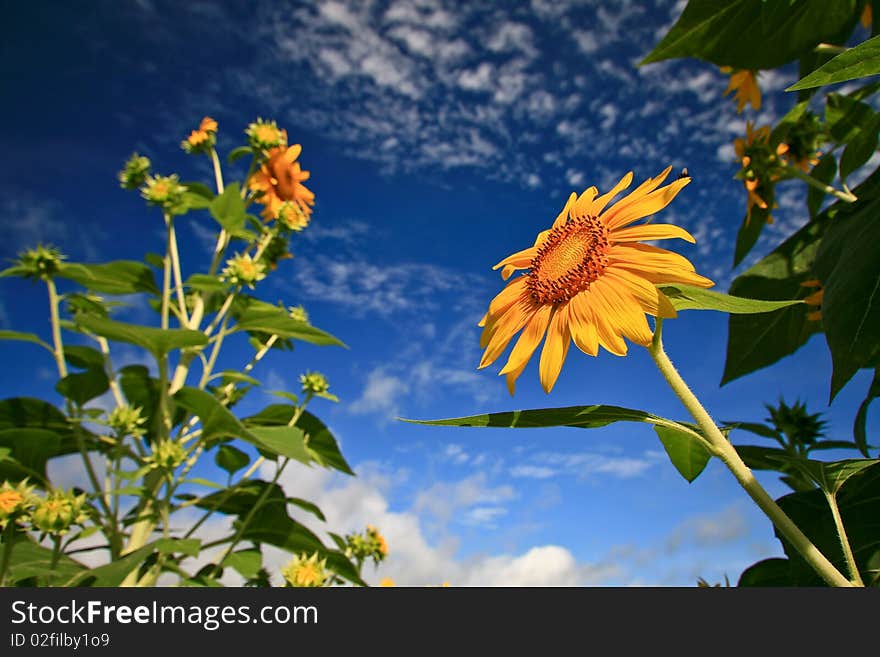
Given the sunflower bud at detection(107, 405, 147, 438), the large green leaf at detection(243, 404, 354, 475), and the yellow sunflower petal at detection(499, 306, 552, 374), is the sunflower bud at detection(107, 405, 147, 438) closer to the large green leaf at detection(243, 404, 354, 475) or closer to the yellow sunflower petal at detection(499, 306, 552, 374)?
the large green leaf at detection(243, 404, 354, 475)

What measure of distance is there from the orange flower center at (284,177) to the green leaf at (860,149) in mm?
2143

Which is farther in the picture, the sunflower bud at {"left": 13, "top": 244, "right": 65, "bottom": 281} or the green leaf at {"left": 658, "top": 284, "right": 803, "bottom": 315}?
the sunflower bud at {"left": 13, "top": 244, "right": 65, "bottom": 281}

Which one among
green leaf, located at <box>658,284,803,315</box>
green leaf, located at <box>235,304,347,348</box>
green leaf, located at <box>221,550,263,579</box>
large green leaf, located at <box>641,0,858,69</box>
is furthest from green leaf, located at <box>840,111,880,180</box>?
green leaf, located at <box>221,550,263,579</box>

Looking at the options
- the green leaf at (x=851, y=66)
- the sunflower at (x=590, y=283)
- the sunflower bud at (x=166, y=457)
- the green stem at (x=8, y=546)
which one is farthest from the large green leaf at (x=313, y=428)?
the green leaf at (x=851, y=66)

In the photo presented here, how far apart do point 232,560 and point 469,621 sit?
1.69 meters

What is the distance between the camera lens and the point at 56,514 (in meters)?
1.41

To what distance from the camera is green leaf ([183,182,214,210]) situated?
2.52 meters

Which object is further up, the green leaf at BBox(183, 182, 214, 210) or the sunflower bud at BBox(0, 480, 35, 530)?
the green leaf at BBox(183, 182, 214, 210)

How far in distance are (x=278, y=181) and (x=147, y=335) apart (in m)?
1.09

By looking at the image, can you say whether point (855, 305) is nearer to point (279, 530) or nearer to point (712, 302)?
point (712, 302)

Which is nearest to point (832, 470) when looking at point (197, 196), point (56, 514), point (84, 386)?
point (56, 514)

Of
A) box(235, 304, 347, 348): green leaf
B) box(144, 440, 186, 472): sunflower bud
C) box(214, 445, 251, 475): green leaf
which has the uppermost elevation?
box(235, 304, 347, 348): green leaf

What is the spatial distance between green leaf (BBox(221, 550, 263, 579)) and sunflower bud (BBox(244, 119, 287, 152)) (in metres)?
1.66

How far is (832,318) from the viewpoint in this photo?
2.27ft
